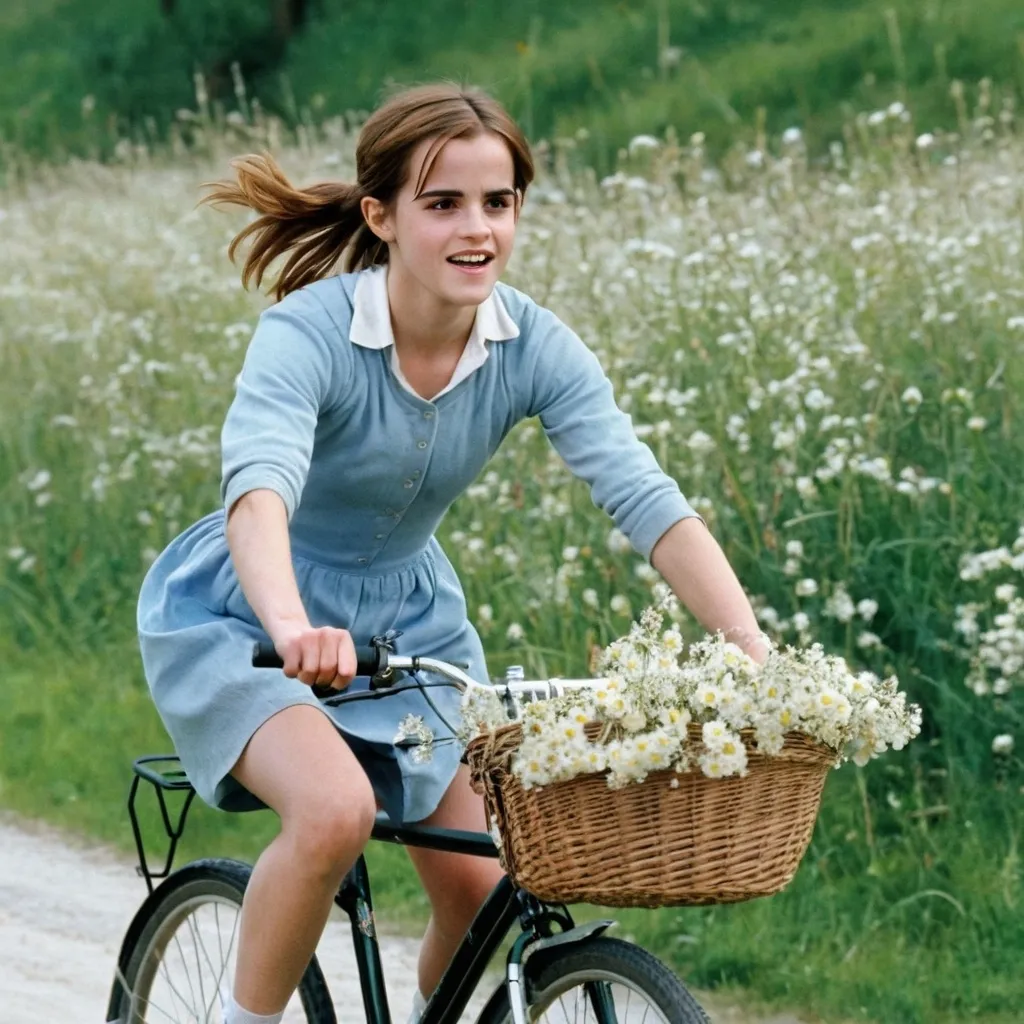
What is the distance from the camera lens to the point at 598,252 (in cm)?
776

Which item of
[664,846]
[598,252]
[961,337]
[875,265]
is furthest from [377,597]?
[598,252]

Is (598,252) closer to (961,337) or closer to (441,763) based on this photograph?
(961,337)

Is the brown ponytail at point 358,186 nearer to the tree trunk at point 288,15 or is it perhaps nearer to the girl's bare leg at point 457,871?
the girl's bare leg at point 457,871

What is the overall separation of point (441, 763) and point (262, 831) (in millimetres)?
2745

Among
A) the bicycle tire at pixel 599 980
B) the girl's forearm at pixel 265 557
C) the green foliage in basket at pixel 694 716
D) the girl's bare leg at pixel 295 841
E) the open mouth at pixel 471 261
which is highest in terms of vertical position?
the open mouth at pixel 471 261

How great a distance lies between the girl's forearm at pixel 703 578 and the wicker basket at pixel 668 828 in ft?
1.80

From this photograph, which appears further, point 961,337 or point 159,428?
point 159,428

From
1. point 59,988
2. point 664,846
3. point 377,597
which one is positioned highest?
point 377,597

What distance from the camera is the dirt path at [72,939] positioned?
16.0 ft

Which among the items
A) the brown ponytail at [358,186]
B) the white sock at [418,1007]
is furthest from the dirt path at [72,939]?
the brown ponytail at [358,186]

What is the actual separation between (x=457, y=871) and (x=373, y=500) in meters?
0.66

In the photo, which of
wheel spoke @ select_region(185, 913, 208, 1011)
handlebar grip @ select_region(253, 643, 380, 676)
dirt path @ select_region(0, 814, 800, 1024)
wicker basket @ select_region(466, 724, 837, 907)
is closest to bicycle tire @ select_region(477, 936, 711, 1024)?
wicker basket @ select_region(466, 724, 837, 907)

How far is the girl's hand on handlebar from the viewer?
277cm

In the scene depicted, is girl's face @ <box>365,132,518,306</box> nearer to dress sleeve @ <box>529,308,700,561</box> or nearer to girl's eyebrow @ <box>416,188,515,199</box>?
girl's eyebrow @ <box>416,188,515,199</box>
